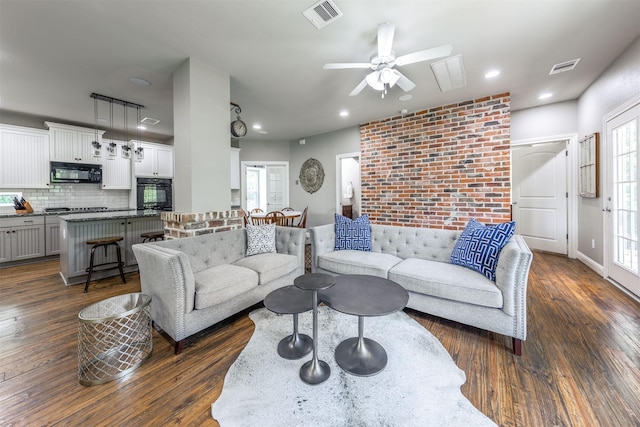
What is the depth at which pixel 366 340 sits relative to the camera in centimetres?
189

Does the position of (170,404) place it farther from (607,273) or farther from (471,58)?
(607,273)

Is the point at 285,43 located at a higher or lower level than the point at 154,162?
higher

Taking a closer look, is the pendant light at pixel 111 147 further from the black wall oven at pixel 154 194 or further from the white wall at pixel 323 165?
the white wall at pixel 323 165

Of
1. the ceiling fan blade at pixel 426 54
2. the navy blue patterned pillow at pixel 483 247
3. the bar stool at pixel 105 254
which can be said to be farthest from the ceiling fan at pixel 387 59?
the bar stool at pixel 105 254

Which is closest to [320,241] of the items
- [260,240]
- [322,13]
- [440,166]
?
[260,240]

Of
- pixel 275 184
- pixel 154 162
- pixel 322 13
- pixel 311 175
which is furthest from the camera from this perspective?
pixel 275 184

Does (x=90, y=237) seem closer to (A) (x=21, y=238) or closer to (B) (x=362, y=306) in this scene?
(A) (x=21, y=238)

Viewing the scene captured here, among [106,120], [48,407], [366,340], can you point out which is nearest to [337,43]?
[366,340]

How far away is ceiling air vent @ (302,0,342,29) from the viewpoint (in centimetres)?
188

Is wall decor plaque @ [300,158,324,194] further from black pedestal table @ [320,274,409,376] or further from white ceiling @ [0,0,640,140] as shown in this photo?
black pedestal table @ [320,274,409,376]

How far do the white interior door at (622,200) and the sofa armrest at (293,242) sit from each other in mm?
3473

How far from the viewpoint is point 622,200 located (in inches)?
113

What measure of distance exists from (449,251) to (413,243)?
37cm

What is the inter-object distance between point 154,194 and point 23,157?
1.96 meters
